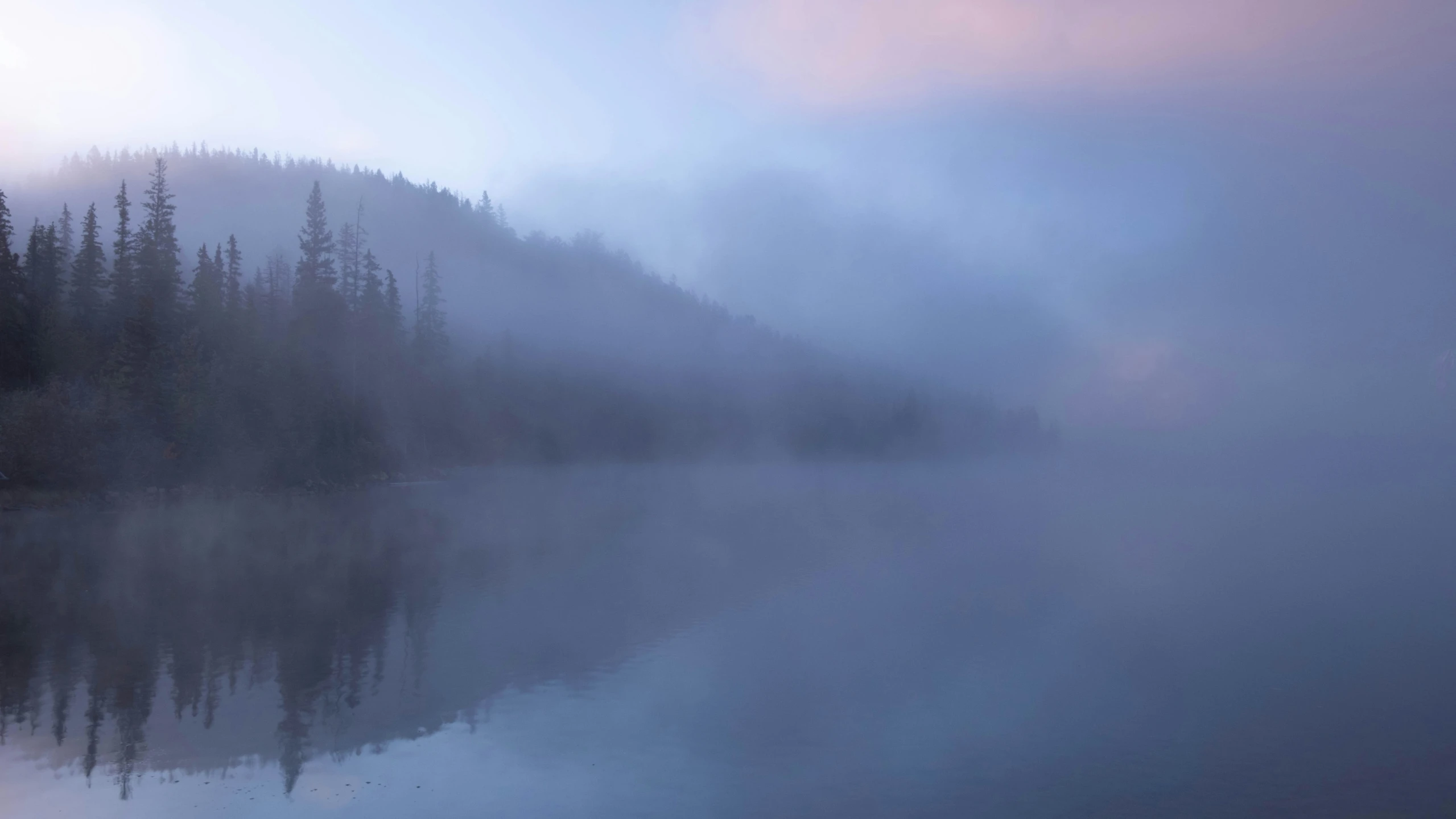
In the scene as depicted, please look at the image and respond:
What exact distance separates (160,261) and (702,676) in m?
67.6

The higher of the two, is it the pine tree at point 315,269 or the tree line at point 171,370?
the pine tree at point 315,269

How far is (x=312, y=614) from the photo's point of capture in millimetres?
23141

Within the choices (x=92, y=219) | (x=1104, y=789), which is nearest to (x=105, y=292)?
(x=92, y=219)

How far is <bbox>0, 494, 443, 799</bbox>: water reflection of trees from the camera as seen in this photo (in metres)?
14.9

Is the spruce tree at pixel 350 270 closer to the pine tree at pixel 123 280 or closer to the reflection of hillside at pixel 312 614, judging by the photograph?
the pine tree at pixel 123 280

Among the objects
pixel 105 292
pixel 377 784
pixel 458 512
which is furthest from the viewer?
pixel 105 292

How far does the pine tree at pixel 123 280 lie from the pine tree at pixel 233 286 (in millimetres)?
6308

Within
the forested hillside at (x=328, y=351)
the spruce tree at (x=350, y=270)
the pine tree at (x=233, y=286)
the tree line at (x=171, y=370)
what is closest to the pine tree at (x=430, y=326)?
the forested hillside at (x=328, y=351)

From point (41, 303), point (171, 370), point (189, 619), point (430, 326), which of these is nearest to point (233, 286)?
point (41, 303)

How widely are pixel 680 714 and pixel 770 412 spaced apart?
164060 millimetres

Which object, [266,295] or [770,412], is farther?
[770,412]

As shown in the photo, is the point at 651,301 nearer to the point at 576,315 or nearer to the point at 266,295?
the point at 576,315

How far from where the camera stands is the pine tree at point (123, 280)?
212 ft

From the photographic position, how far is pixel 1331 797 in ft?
43.2
